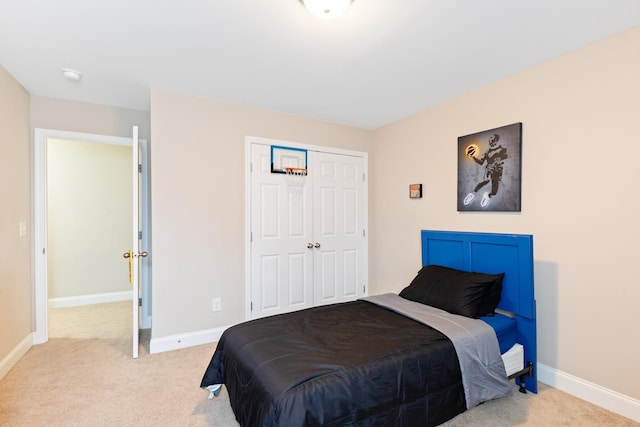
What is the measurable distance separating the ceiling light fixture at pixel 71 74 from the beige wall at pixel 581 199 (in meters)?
3.46

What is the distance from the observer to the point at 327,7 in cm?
167


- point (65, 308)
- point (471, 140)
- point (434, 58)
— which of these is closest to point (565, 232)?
point (471, 140)

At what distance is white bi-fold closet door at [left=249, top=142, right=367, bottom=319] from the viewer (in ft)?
11.1

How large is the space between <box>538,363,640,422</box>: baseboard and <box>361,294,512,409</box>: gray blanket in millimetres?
605

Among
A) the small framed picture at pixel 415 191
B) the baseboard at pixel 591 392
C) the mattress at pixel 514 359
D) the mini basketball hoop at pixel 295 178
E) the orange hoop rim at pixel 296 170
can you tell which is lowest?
the baseboard at pixel 591 392

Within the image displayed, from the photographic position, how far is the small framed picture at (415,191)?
3428 mm

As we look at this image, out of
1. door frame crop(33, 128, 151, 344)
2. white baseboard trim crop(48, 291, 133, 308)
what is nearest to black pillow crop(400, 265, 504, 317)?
door frame crop(33, 128, 151, 344)

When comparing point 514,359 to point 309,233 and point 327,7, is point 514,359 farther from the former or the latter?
point 327,7

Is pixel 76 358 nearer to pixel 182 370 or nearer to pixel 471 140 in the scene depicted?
pixel 182 370

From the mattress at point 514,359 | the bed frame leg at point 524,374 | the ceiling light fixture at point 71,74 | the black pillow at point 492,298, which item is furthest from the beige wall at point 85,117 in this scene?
the bed frame leg at point 524,374

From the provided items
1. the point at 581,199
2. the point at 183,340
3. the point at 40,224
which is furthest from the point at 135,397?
the point at 581,199

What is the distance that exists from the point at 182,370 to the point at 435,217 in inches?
109

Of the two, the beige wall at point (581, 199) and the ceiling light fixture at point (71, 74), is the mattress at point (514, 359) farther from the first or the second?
the ceiling light fixture at point (71, 74)

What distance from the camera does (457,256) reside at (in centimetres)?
282
